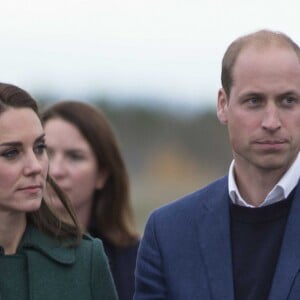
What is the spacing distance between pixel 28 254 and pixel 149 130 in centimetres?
4191

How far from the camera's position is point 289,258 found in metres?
6.29

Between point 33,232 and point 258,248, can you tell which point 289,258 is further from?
point 33,232

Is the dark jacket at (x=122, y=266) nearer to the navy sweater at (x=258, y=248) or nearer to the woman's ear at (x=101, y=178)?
the woman's ear at (x=101, y=178)

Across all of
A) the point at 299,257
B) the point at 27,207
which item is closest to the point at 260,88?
the point at 299,257

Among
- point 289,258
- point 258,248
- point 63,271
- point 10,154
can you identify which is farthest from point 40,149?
point 289,258

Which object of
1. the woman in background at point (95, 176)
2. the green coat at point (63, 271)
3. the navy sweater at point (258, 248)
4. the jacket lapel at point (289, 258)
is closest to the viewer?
the jacket lapel at point (289, 258)

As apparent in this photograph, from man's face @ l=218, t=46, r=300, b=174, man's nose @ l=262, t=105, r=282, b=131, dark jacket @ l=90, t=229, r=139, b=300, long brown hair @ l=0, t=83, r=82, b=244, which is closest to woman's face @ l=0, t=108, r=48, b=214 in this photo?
long brown hair @ l=0, t=83, r=82, b=244

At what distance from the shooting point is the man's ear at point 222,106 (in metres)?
6.59

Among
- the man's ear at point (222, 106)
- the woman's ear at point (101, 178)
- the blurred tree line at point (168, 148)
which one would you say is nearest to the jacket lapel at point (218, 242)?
the man's ear at point (222, 106)

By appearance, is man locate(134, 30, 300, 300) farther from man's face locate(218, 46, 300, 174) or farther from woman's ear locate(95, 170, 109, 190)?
woman's ear locate(95, 170, 109, 190)

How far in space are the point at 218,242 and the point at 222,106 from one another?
0.61 m

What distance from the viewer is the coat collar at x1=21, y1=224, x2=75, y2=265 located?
266 inches

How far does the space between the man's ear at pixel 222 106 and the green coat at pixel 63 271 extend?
85 centimetres

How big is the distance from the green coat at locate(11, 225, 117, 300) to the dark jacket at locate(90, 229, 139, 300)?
149 centimetres
